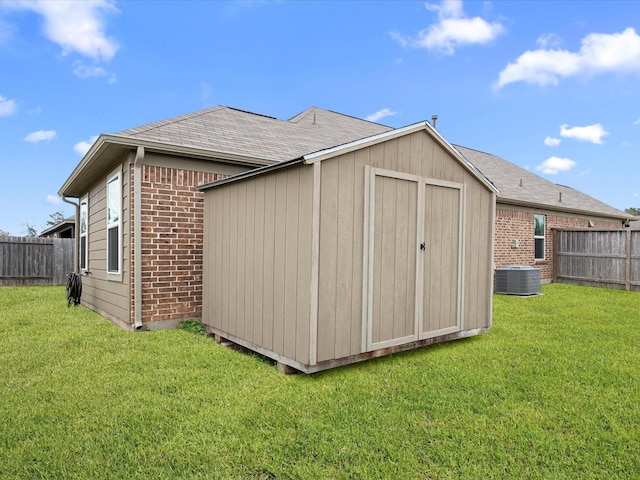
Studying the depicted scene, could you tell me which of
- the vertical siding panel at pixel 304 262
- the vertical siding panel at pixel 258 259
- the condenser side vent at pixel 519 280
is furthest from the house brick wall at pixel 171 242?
the condenser side vent at pixel 519 280

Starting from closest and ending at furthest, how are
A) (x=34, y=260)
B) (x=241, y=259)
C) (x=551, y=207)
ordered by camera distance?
(x=241, y=259)
(x=34, y=260)
(x=551, y=207)

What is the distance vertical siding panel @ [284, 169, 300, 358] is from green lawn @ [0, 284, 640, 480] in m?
0.39

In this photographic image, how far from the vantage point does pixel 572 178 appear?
63.7 feet

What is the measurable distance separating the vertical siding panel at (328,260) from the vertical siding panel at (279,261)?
1.51 feet

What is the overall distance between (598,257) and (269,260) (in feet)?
39.1

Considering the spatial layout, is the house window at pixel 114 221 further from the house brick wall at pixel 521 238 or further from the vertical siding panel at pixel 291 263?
the house brick wall at pixel 521 238

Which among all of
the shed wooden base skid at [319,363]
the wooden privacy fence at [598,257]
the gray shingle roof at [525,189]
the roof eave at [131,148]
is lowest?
the shed wooden base skid at [319,363]

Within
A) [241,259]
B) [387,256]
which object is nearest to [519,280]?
[387,256]

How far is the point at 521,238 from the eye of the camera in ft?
38.9

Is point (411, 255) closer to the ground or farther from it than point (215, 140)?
closer to the ground

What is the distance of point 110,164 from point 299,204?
173 inches

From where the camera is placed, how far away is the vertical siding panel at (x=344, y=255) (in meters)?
3.65

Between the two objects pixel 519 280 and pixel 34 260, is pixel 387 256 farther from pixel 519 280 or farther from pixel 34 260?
pixel 34 260

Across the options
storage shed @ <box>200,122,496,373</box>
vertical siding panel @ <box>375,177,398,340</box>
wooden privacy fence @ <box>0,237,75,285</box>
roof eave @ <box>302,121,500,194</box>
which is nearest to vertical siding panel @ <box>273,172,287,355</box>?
storage shed @ <box>200,122,496,373</box>
